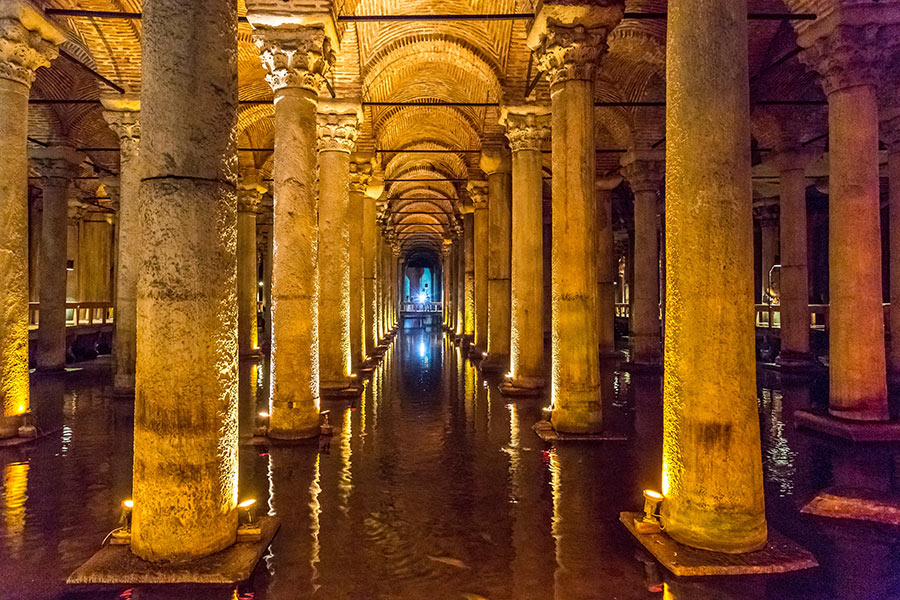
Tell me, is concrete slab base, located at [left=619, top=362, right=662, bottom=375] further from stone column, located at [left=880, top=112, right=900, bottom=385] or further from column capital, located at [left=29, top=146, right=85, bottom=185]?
column capital, located at [left=29, top=146, right=85, bottom=185]

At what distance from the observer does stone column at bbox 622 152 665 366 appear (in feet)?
47.2

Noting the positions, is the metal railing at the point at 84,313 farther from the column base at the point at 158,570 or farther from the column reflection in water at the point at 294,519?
the column base at the point at 158,570

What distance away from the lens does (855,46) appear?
7.46 meters

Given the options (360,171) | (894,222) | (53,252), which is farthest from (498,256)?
(53,252)

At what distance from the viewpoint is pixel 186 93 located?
3.59 metres

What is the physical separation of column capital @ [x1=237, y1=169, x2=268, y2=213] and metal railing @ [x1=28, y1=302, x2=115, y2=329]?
5.20 meters

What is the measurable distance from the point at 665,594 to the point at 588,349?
13.1ft

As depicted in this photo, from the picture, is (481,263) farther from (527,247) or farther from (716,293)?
(716,293)

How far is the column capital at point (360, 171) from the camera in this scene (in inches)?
559

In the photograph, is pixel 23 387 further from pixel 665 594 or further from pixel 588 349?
pixel 665 594

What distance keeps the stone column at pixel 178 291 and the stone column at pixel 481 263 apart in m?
13.3

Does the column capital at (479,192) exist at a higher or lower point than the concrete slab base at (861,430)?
higher

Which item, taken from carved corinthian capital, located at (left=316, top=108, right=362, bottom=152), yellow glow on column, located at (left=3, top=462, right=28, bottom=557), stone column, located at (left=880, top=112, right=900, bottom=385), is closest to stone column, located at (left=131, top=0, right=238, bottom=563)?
yellow glow on column, located at (left=3, top=462, right=28, bottom=557)

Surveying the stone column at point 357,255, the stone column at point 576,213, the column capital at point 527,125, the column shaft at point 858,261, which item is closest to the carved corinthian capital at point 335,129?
the column capital at point 527,125
